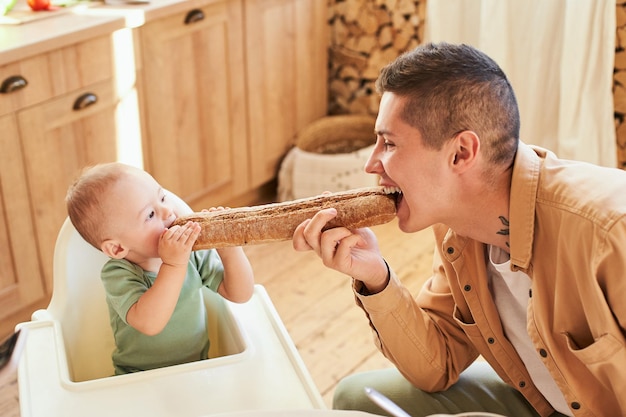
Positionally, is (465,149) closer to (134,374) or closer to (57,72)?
(134,374)

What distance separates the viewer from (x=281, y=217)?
139 cm

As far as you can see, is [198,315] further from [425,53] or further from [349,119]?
[349,119]

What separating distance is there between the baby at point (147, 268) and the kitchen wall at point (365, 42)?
2202mm

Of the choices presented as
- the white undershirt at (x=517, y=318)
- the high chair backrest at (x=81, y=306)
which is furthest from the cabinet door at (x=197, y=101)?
the white undershirt at (x=517, y=318)

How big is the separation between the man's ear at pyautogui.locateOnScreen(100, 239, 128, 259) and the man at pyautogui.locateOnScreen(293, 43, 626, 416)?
33 centimetres

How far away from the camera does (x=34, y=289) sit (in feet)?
8.74

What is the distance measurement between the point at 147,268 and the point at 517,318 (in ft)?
2.30

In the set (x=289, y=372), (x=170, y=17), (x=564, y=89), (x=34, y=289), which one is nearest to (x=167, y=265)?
(x=289, y=372)

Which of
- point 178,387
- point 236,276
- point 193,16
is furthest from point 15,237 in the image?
point 178,387

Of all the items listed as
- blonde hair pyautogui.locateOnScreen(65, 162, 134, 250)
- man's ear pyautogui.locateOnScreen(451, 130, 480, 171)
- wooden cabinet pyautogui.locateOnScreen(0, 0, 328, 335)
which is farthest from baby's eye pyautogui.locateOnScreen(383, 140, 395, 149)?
wooden cabinet pyautogui.locateOnScreen(0, 0, 328, 335)

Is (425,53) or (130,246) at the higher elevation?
(425,53)

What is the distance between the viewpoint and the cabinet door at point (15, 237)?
2422mm

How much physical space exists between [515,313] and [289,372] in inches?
18.7

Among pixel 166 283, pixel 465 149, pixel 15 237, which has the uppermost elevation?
pixel 465 149
